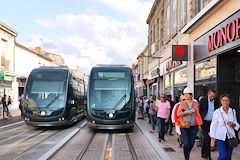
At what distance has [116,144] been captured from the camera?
8.23 m

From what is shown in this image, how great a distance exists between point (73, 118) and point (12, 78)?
18.1 m

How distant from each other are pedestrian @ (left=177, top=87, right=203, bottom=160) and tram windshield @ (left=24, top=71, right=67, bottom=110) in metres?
7.02

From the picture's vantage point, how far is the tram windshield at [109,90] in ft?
35.1

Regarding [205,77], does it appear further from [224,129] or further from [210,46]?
[224,129]

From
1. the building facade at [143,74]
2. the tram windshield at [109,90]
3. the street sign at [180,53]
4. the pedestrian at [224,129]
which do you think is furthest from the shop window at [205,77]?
the building facade at [143,74]

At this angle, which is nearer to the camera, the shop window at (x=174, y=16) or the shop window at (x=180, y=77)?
the shop window at (x=180, y=77)

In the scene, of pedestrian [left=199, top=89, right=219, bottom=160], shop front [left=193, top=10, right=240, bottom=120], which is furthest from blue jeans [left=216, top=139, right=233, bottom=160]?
shop front [left=193, top=10, right=240, bottom=120]

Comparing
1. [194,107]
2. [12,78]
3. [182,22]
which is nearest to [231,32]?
[194,107]

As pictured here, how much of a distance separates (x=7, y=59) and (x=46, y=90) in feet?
58.0

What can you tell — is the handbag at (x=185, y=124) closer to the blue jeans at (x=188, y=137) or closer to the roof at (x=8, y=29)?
the blue jeans at (x=188, y=137)

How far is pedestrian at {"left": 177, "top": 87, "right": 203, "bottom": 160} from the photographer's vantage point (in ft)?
18.2

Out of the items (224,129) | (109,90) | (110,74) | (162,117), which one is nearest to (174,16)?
(110,74)

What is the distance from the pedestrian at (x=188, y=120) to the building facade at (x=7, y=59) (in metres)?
23.4

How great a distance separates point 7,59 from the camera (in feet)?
87.3
